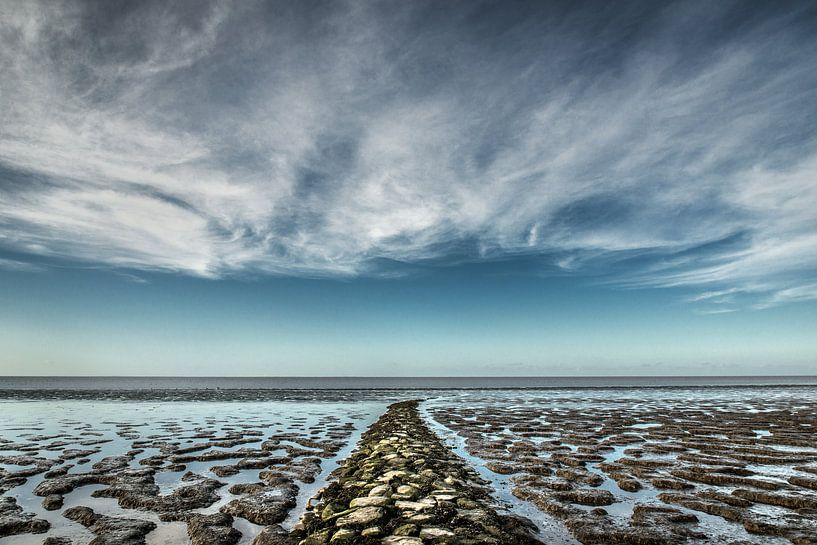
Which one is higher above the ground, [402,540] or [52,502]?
[402,540]

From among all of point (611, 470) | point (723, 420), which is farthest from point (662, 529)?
point (723, 420)

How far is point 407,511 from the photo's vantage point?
29.0ft

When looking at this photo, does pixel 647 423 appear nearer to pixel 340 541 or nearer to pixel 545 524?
pixel 545 524

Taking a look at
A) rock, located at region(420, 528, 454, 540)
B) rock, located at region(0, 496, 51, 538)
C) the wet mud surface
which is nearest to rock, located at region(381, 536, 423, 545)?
rock, located at region(420, 528, 454, 540)

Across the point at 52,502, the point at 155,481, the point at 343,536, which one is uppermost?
the point at 343,536

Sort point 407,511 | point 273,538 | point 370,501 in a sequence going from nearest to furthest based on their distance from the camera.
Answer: point 273,538, point 407,511, point 370,501

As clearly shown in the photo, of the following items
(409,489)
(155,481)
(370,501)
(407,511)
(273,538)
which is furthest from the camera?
(155,481)

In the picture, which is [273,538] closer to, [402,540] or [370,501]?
[370,501]

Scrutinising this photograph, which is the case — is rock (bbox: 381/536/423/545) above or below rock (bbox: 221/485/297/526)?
above

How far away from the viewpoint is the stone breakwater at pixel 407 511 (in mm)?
7617


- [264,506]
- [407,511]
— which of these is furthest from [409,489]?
[264,506]

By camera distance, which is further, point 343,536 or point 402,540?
point 343,536

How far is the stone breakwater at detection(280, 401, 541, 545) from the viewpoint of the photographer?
7.62m

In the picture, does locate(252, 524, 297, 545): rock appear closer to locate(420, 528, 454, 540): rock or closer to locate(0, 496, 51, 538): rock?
locate(420, 528, 454, 540): rock
